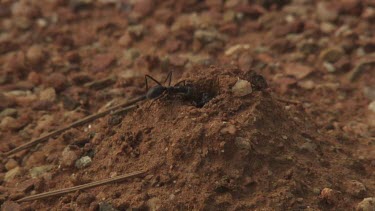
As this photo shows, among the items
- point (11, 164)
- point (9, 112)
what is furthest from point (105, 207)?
point (9, 112)

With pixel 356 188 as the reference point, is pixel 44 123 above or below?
above

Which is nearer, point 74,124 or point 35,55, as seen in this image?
point 74,124

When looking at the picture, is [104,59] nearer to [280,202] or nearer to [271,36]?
[271,36]

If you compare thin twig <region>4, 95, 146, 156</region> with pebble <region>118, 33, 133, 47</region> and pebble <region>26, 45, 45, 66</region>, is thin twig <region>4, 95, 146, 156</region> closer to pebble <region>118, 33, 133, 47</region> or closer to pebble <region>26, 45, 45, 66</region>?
pebble <region>26, 45, 45, 66</region>

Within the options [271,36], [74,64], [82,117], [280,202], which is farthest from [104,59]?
[280,202]

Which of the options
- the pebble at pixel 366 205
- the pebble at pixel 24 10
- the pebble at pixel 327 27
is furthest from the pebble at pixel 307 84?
the pebble at pixel 24 10

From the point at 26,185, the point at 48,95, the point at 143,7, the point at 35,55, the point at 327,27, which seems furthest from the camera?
the point at 143,7

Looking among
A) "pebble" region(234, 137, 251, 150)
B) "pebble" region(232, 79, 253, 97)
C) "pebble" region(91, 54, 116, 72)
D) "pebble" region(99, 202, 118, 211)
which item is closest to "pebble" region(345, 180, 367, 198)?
"pebble" region(234, 137, 251, 150)

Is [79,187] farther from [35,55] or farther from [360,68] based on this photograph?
[360,68]
